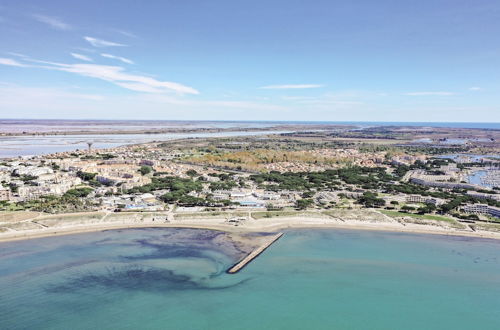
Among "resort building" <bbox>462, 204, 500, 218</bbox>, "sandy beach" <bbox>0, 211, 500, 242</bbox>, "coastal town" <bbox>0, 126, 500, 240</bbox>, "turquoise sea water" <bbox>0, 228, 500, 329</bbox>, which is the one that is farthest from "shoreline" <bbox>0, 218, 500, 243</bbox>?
"resort building" <bbox>462, 204, 500, 218</bbox>

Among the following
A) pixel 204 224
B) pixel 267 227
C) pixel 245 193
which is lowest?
pixel 267 227

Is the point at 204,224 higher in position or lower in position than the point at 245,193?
lower

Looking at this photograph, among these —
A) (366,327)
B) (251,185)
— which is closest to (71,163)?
(251,185)

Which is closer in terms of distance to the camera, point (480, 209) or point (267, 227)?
point (267, 227)

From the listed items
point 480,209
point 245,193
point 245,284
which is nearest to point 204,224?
point 245,193

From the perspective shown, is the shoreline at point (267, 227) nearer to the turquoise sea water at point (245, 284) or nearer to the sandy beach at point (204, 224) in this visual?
the sandy beach at point (204, 224)

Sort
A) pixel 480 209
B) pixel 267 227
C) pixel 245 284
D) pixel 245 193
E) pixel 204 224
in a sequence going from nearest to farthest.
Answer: pixel 245 284 → pixel 267 227 → pixel 204 224 → pixel 480 209 → pixel 245 193

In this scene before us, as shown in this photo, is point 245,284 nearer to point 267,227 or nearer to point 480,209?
point 267,227
